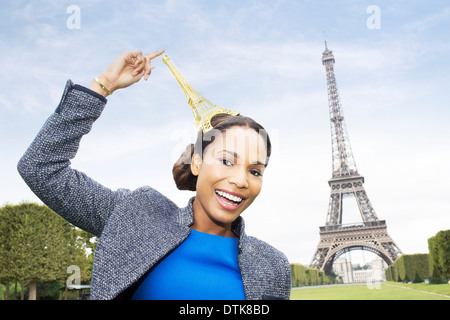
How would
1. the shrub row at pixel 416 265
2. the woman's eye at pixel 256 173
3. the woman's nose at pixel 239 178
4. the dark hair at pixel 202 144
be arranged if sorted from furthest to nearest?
the shrub row at pixel 416 265
the dark hair at pixel 202 144
the woman's eye at pixel 256 173
the woman's nose at pixel 239 178

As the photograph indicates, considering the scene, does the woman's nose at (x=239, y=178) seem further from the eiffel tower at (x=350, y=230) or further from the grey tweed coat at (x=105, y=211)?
the eiffel tower at (x=350, y=230)

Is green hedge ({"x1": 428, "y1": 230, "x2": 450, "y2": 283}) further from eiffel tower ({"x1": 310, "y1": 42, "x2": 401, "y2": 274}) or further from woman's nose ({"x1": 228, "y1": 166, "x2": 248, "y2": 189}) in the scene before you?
woman's nose ({"x1": 228, "y1": 166, "x2": 248, "y2": 189})

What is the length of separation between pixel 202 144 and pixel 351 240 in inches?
2270

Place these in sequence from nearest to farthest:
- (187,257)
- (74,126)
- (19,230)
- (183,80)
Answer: (74,126) < (187,257) < (183,80) < (19,230)

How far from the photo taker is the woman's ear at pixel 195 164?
8.38 feet

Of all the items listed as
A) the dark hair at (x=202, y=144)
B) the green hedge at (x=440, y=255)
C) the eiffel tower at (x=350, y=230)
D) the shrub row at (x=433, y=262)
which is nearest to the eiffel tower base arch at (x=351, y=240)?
the eiffel tower at (x=350, y=230)

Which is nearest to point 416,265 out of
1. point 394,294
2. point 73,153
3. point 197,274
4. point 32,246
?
point 394,294

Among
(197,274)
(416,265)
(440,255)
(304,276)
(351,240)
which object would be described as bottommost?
(197,274)

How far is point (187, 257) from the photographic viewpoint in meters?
2.17

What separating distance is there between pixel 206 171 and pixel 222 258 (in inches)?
18.6

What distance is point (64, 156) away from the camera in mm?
1979

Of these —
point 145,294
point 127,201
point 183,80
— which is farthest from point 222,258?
point 183,80

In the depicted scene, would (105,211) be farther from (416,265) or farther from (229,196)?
(416,265)
